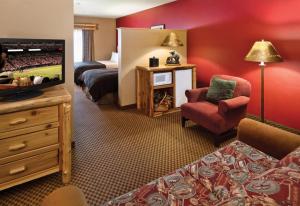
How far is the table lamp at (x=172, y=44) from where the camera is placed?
4.28m

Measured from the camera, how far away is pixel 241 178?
1.49m

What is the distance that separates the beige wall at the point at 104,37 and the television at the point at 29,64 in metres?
6.82

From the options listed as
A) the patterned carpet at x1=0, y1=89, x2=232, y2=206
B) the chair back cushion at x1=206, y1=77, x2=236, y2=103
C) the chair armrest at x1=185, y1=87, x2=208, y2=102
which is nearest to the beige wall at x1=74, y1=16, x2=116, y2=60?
the patterned carpet at x1=0, y1=89, x2=232, y2=206

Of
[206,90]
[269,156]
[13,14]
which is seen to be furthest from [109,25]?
[269,156]

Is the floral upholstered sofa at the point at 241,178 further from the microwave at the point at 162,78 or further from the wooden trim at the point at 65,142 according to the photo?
the microwave at the point at 162,78

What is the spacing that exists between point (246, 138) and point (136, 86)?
275 centimetres

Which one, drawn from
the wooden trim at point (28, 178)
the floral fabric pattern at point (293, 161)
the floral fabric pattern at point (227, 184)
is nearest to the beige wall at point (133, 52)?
the wooden trim at point (28, 178)

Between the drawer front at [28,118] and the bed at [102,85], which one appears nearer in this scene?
the drawer front at [28,118]

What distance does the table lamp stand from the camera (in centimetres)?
428

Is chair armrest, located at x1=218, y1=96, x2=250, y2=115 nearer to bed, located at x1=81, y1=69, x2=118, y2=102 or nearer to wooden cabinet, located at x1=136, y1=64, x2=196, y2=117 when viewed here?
wooden cabinet, located at x1=136, y1=64, x2=196, y2=117

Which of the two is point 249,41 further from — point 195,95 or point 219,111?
point 219,111

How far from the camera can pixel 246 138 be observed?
80.4 inches

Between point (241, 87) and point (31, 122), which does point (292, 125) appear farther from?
point (31, 122)

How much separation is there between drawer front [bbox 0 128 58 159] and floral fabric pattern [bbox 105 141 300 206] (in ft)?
3.32
